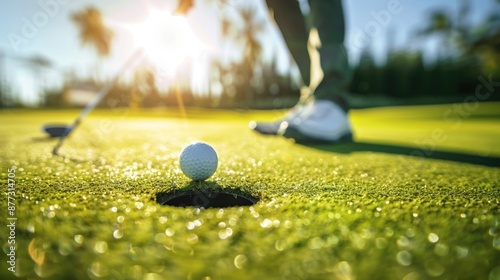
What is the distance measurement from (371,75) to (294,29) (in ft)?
100

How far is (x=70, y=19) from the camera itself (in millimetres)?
45250

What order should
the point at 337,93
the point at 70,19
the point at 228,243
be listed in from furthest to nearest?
the point at 70,19
the point at 337,93
the point at 228,243

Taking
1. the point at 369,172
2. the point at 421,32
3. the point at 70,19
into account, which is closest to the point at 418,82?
the point at 421,32

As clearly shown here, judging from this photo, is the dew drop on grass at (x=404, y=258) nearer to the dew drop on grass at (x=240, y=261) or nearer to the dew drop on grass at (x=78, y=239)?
the dew drop on grass at (x=240, y=261)

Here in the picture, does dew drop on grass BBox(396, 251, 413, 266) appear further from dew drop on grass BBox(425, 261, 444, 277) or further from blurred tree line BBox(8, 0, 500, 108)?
blurred tree line BBox(8, 0, 500, 108)

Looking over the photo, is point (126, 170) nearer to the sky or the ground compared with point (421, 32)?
nearer to the ground

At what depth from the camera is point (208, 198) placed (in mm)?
2244

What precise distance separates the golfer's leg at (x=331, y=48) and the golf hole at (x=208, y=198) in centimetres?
315

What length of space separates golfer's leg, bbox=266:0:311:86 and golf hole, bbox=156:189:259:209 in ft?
12.8

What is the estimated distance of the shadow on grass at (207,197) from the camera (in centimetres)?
218

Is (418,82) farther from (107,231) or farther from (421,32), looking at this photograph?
(107,231)

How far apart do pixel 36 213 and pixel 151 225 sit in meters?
0.63

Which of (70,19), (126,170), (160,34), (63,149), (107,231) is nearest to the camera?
(107,231)

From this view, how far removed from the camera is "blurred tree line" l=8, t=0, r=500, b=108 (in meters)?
30.2
